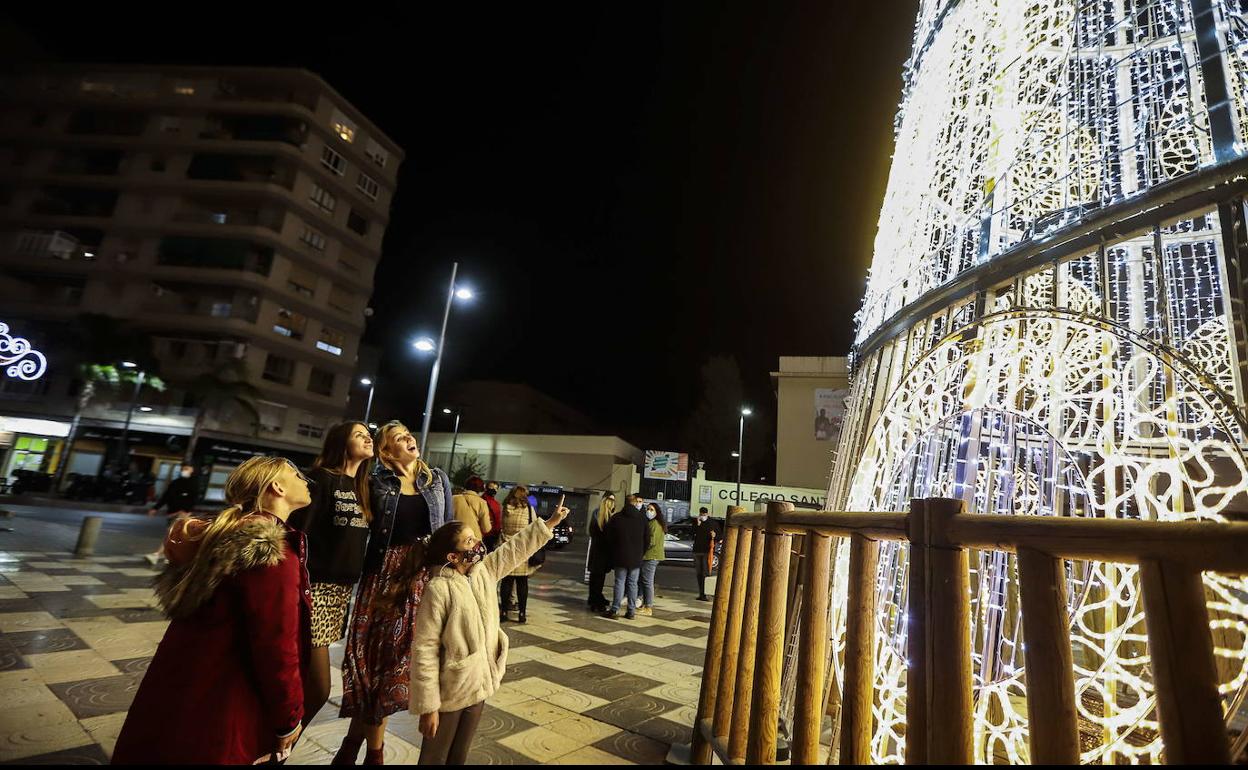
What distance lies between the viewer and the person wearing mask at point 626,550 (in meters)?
7.50

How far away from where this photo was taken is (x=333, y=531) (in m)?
2.83

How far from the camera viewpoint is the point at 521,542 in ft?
9.66

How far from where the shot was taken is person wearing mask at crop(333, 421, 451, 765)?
263 cm

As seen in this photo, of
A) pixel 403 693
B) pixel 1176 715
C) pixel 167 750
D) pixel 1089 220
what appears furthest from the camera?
pixel 403 693

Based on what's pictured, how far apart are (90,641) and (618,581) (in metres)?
5.18

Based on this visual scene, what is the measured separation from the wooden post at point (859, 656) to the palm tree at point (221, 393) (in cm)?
2893

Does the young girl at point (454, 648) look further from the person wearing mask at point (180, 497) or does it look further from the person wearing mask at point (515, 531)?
the person wearing mask at point (180, 497)

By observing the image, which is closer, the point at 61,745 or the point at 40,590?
the point at 61,745

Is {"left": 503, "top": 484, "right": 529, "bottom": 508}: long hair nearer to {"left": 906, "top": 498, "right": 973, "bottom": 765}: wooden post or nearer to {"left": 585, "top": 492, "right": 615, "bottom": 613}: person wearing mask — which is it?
{"left": 585, "top": 492, "right": 615, "bottom": 613}: person wearing mask

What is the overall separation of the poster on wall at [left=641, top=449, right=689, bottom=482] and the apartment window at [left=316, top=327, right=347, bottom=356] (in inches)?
748

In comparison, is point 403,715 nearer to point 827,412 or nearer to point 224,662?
point 224,662

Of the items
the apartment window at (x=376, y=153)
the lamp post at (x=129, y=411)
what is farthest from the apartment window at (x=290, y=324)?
→ the apartment window at (x=376, y=153)

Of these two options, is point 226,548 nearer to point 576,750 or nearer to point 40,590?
point 576,750

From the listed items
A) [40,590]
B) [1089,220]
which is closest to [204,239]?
[40,590]
